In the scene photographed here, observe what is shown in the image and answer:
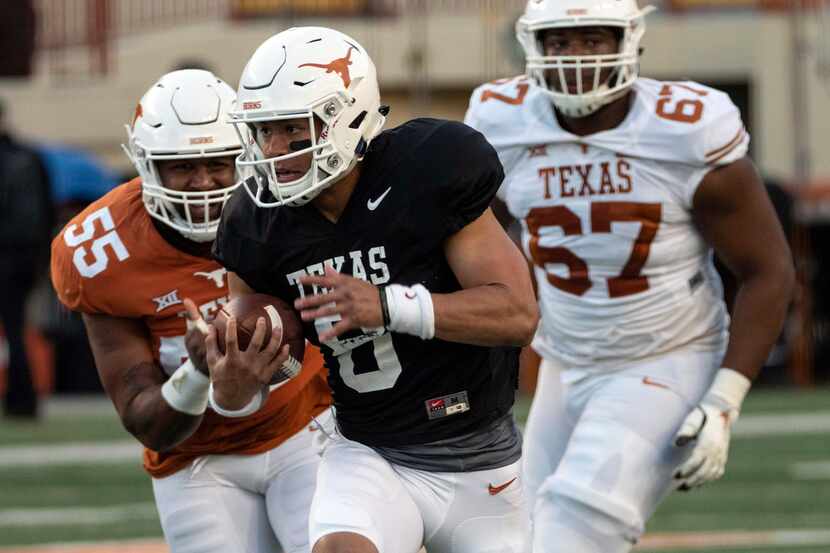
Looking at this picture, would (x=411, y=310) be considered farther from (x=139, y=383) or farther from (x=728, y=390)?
(x=728, y=390)

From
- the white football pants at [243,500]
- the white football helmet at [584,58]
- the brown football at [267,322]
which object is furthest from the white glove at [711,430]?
the brown football at [267,322]

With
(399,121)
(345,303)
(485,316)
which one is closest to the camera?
(345,303)

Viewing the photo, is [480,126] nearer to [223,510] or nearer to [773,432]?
[223,510]

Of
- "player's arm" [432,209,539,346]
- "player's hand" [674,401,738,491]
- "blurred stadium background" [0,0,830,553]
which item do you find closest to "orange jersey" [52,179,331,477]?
"player's arm" [432,209,539,346]

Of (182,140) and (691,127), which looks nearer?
(182,140)

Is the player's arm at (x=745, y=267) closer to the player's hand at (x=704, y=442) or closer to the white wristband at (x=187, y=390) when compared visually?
the player's hand at (x=704, y=442)

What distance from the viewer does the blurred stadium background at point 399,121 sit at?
8.05m

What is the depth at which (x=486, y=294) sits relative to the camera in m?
3.89

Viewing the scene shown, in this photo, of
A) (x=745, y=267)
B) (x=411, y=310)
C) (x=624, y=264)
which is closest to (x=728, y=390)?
(x=745, y=267)

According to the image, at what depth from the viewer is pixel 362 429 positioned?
419cm

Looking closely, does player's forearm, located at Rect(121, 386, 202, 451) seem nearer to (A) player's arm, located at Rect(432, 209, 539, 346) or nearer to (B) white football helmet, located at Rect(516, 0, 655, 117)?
(A) player's arm, located at Rect(432, 209, 539, 346)

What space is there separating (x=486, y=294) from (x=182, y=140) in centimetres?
113

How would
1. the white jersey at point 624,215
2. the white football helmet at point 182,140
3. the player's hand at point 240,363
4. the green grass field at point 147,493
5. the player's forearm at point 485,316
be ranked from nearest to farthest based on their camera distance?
the player's forearm at point 485,316 < the player's hand at point 240,363 < the white football helmet at point 182,140 < the white jersey at point 624,215 < the green grass field at point 147,493

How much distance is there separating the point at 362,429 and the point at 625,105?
1.43 metres
